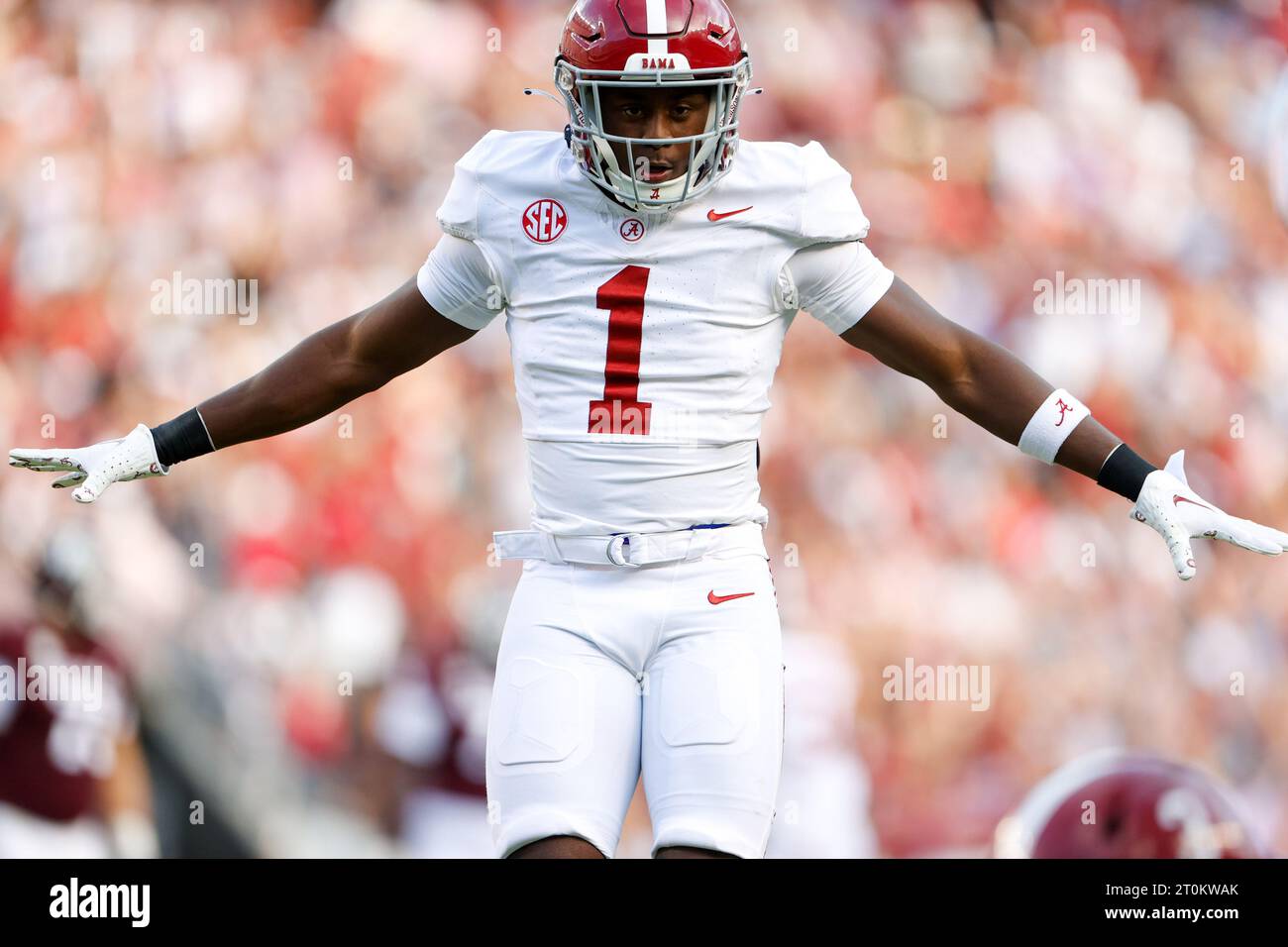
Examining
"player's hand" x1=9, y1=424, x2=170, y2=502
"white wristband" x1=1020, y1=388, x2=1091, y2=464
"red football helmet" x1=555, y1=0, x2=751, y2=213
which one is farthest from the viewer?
"player's hand" x1=9, y1=424, x2=170, y2=502

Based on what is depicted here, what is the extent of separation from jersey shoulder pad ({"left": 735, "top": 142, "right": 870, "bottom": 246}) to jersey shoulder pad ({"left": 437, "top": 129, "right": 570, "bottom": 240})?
1.02ft

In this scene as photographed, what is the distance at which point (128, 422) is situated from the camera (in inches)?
161

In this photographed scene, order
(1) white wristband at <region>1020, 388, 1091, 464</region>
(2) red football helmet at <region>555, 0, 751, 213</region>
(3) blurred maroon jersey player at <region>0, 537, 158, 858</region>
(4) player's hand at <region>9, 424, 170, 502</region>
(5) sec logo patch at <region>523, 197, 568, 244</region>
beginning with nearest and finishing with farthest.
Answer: (2) red football helmet at <region>555, 0, 751, 213</region>, (5) sec logo patch at <region>523, 197, 568, 244</region>, (1) white wristband at <region>1020, 388, 1091, 464</region>, (4) player's hand at <region>9, 424, 170, 502</region>, (3) blurred maroon jersey player at <region>0, 537, 158, 858</region>

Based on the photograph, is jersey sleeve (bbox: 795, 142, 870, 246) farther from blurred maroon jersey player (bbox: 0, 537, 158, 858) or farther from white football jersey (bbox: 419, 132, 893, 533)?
blurred maroon jersey player (bbox: 0, 537, 158, 858)

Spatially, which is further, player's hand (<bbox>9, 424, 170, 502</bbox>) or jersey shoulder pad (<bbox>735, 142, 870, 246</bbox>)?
player's hand (<bbox>9, 424, 170, 502</bbox>)

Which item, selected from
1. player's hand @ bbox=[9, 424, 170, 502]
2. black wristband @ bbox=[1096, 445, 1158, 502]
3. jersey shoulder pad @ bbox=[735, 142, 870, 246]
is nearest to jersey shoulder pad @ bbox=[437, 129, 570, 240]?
jersey shoulder pad @ bbox=[735, 142, 870, 246]

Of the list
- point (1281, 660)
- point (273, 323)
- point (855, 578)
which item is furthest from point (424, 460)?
point (1281, 660)

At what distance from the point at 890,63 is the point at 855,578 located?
4.95 ft

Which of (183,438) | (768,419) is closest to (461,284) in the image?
(183,438)

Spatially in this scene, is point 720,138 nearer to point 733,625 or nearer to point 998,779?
point 733,625

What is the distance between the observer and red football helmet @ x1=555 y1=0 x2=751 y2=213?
2.15m

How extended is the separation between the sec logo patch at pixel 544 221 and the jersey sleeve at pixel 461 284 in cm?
10

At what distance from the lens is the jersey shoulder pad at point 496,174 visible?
2279 mm

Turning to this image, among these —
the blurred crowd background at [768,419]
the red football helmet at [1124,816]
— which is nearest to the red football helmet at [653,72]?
the blurred crowd background at [768,419]
